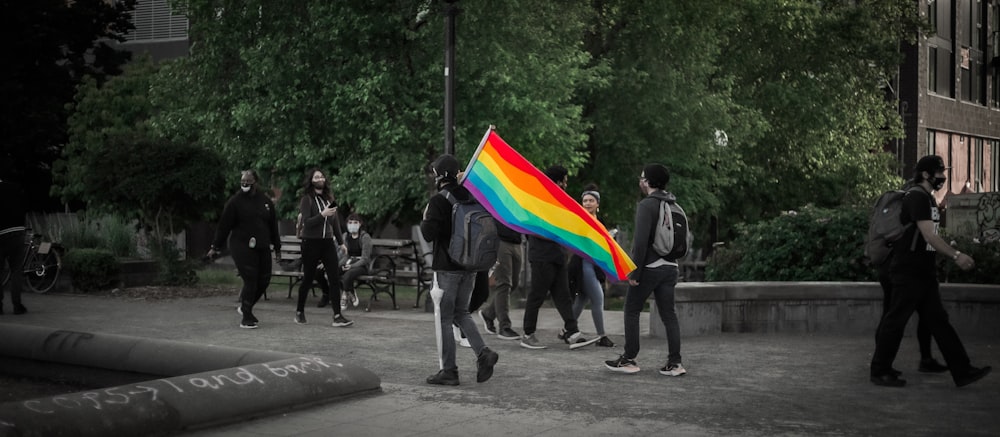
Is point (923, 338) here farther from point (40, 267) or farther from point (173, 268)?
point (40, 267)

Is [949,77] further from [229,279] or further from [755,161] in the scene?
[229,279]

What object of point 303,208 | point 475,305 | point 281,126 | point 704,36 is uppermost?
point 704,36

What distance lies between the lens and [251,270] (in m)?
13.7

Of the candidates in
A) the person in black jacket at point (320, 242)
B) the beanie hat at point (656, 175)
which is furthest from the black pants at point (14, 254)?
the beanie hat at point (656, 175)

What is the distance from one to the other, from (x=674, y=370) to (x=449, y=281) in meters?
1.99

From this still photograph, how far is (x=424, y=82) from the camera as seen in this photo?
19859mm

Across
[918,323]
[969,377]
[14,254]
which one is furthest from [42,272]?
[969,377]

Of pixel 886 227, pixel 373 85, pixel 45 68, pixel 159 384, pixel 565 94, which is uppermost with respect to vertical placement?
pixel 45 68

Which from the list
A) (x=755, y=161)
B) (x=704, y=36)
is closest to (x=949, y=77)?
(x=755, y=161)

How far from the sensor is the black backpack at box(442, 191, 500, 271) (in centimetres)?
913

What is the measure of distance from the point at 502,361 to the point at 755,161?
19.3 metres

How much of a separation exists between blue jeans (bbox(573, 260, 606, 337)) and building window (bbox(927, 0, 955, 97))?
124 ft

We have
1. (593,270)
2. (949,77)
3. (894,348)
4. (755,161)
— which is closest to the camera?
(894,348)

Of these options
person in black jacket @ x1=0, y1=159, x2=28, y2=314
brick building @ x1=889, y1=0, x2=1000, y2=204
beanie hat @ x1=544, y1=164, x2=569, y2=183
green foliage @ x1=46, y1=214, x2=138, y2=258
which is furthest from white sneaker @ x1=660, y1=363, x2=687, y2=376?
brick building @ x1=889, y1=0, x2=1000, y2=204
